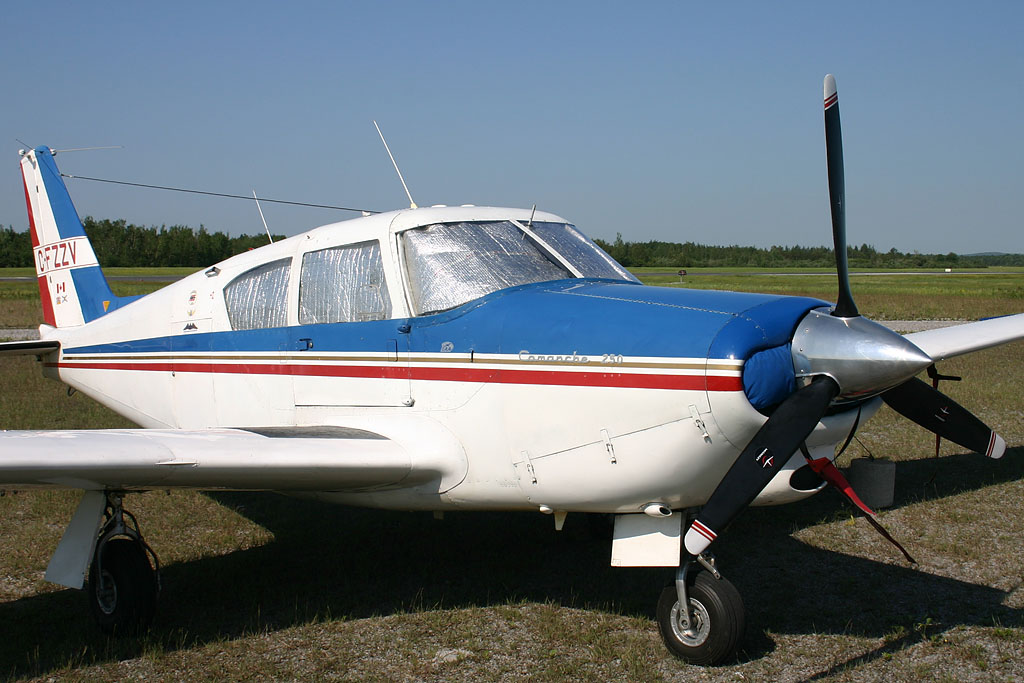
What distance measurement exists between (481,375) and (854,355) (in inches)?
71.9

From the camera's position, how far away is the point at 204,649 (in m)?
4.60

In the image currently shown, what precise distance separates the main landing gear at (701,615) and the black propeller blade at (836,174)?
1435 millimetres

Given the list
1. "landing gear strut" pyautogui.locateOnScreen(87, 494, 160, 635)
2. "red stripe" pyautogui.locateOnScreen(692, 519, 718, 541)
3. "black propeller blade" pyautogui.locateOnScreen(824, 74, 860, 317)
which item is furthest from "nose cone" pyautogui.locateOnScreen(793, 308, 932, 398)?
"landing gear strut" pyautogui.locateOnScreen(87, 494, 160, 635)

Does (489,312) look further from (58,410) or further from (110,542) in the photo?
(58,410)

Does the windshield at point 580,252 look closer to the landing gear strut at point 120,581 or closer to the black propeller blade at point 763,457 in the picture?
the black propeller blade at point 763,457

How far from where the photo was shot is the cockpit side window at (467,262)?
4.81 metres

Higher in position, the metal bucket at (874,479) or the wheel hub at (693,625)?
the metal bucket at (874,479)

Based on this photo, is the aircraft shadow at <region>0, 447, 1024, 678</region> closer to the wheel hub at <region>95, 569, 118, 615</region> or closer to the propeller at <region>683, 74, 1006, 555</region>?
the wheel hub at <region>95, 569, 118, 615</region>

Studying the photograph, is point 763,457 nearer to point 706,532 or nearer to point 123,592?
point 706,532

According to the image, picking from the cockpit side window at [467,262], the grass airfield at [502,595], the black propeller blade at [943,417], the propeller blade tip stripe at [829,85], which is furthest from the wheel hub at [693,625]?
the propeller blade tip stripe at [829,85]

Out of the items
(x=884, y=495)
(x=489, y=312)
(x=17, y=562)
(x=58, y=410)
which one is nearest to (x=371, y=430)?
(x=489, y=312)

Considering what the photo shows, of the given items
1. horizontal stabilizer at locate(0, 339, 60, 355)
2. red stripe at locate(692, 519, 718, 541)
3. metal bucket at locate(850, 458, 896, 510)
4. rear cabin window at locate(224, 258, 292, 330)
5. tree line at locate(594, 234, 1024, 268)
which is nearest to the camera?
red stripe at locate(692, 519, 718, 541)

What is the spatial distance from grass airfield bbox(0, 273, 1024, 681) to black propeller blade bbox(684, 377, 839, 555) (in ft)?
2.74

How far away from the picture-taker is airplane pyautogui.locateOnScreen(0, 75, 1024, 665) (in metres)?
3.80
